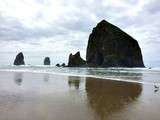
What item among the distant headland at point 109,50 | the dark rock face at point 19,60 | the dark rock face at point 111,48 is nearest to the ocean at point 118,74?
the distant headland at point 109,50

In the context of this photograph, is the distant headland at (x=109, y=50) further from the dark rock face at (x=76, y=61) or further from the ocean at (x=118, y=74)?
the ocean at (x=118, y=74)

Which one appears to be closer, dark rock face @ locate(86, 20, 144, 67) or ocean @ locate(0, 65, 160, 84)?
ocean @ locate(0, 65, 160, 84)

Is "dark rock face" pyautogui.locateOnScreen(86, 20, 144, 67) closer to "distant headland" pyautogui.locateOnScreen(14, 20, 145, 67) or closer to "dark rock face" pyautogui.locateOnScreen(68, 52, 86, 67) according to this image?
"distant headland" pyautogui.locateOnScreen(14, 20, 145, 67)

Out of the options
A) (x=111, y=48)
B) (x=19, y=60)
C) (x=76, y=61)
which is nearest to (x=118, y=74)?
(x=76, y=61)

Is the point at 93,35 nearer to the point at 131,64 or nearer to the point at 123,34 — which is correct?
the point at 123,34

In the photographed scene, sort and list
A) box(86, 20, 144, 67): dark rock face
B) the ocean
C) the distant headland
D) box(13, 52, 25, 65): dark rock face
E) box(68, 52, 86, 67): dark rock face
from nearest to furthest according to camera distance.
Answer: the ocean < the distant headland < box(68, 52, 86, 67): dark rock face < box(86, 20, 144, 67): dark rock face < box(13, 52, 25, 65): dark rock face

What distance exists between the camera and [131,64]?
101188 mm

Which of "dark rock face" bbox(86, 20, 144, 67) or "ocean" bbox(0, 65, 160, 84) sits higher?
"dark rock face" bbox(86, 20, 144, 67)

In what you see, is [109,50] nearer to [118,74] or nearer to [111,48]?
[111,48]

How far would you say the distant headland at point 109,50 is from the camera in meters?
101

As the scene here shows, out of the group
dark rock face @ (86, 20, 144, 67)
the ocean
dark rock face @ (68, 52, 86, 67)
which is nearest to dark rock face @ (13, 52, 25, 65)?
dark rock face @ (68, 52, 86, 67)

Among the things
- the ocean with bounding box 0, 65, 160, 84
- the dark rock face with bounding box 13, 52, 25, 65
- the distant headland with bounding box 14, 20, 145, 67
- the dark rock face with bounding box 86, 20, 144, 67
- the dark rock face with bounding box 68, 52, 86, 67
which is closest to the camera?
the ocean with bounding box 0, 65, 160, 84

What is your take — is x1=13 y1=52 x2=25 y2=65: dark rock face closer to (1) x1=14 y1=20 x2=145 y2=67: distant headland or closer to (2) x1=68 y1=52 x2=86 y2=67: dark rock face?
(1) x1=14 y1=20 x2=145 y2=67: distant headland

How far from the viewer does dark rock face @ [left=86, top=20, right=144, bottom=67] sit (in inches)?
3984
